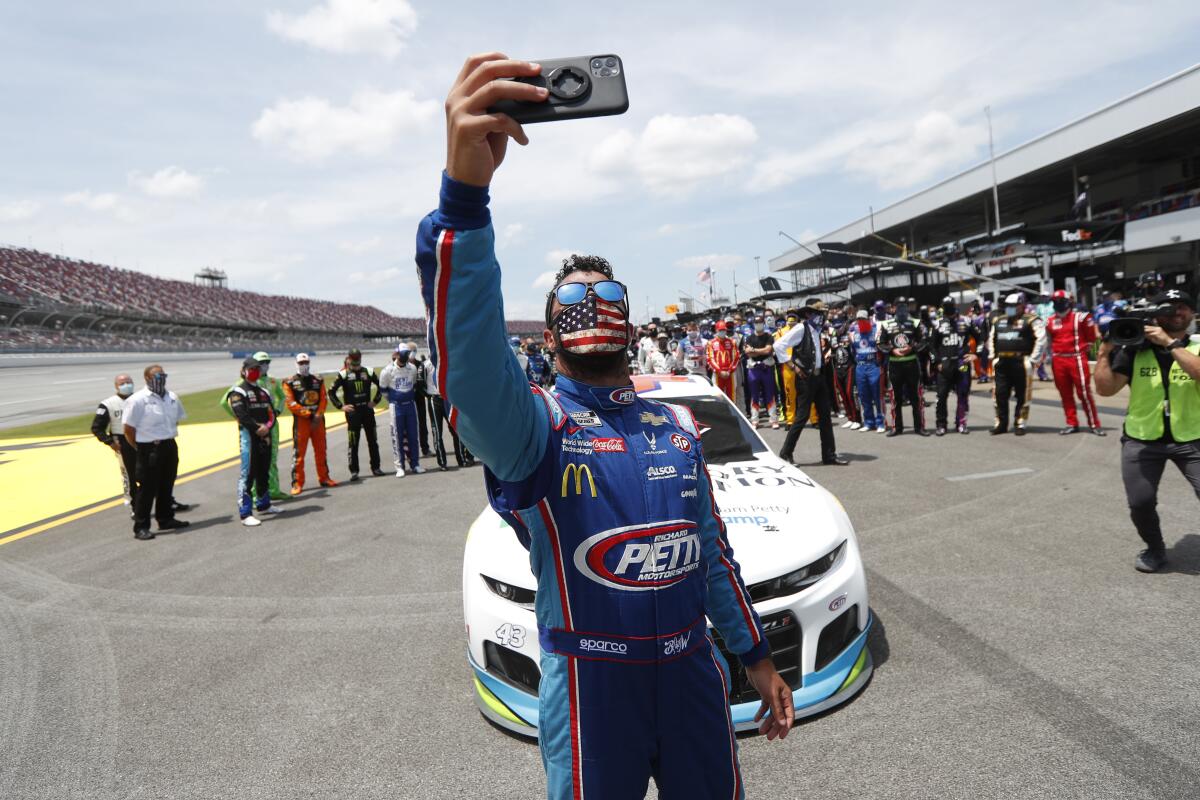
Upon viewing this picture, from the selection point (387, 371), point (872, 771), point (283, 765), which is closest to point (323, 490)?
point (387, 371)

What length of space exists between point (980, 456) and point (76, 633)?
353 inches

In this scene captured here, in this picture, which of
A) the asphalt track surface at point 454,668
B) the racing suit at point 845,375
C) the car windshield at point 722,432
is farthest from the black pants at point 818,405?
the racing suit at point 845,375

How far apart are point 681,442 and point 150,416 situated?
24.4 feet

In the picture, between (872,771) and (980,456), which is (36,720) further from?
(980,456)

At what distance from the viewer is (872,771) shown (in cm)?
249

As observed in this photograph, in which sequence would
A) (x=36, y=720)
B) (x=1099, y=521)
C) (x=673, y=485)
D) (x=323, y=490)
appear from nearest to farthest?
(x=673, y=485) → (x=36, y=720) → (x=1099, y=521) → (x=323, y=490)

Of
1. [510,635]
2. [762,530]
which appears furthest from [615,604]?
[762,530]

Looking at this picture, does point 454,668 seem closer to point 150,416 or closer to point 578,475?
point 578,475

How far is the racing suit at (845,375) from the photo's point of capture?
37.0ft

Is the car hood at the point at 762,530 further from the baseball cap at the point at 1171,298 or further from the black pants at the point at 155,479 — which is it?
the black pants at the point at 155,479

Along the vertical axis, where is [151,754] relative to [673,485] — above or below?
below

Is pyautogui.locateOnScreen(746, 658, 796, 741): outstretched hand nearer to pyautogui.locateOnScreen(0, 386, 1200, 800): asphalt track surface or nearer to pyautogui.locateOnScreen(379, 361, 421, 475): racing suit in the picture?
pyautogui.locateOnScreen(0, 386, 1200, 800): asphalt track surface

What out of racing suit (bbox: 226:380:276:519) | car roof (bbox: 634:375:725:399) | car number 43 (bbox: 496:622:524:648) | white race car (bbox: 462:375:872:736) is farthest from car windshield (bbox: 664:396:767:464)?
racing suit (bbox: 226:380:276:519)

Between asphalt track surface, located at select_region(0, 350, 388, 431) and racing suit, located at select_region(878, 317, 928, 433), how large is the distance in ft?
54.3
